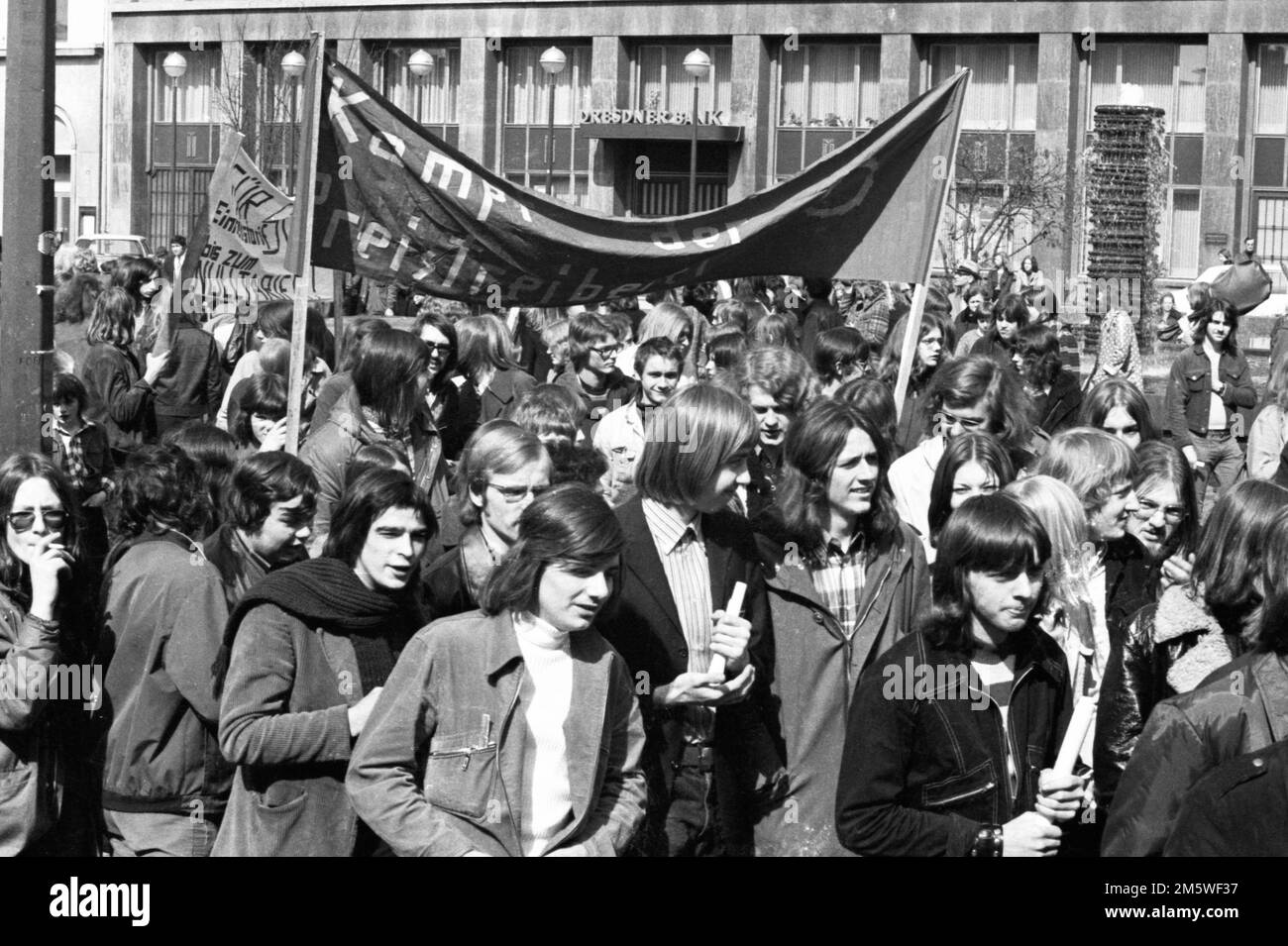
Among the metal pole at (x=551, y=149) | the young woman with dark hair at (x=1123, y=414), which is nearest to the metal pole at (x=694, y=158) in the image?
the metal pole at (x=551, y=149)

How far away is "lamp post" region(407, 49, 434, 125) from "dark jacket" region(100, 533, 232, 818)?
38.4 meters

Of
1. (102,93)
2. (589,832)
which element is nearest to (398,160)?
(589,832)

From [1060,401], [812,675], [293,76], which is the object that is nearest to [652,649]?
[812,675]

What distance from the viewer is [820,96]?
4412cm

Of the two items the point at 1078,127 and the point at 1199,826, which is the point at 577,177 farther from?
the point at 1199,826

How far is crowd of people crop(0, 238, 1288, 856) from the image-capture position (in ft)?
13.1

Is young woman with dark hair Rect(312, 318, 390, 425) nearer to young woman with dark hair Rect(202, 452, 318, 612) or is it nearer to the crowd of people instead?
the crowd of people

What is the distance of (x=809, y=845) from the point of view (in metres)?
4.81

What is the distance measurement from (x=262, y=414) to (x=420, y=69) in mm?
36451

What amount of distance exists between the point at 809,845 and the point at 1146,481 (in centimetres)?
156

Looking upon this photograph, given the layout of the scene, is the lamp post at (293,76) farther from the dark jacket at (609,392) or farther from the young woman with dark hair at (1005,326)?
the dark jacket at (609,392)

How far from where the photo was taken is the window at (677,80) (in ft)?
146

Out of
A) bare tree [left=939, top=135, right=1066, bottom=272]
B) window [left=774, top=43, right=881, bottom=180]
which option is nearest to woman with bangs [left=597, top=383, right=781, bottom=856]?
bare tree [left=939, top=135, right=1066, bottom=272]

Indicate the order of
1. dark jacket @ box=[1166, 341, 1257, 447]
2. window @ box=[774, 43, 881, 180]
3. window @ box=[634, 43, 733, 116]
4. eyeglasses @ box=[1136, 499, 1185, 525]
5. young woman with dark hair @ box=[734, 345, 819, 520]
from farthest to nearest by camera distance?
window @ box=[634, 43, 733, 116]
window @ box=[774, 43, 881, 180]
dark jacket @ box=[1166, 341, 1257, 447]
young woman with dark hair @ box=[734, 345, 819, 520]
eyeglasses @ box=[1136, 499, 1185, 525]
